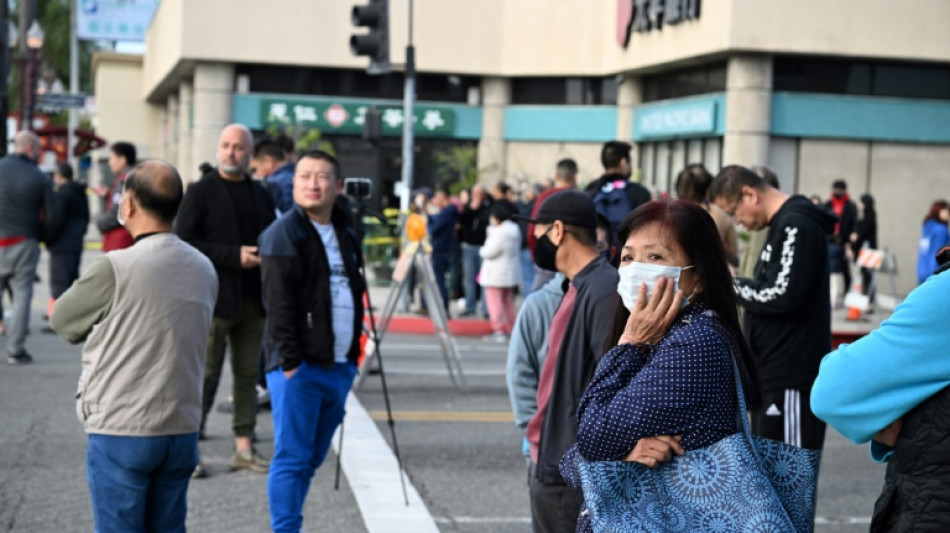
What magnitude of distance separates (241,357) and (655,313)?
614 cm

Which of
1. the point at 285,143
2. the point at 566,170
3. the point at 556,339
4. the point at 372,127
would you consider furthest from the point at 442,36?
the point at 556,339

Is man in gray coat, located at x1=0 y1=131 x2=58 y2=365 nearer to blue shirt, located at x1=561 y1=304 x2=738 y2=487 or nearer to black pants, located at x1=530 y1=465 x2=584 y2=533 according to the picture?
black pants, located at x1=530 y1=465 x2=584 y2=533

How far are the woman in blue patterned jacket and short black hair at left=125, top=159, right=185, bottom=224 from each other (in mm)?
2384

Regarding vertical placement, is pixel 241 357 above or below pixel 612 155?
below

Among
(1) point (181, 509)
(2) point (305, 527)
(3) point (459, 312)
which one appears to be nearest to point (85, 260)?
(3) point (459, 312)

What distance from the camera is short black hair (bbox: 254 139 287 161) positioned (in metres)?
11.1

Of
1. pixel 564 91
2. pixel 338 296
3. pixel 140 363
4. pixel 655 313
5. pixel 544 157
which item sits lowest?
pixel 140 363

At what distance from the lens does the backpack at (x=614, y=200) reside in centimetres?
1053

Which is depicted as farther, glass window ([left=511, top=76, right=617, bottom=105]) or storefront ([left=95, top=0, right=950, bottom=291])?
glass window ([left=511, top=76, right=617, bottom=105])

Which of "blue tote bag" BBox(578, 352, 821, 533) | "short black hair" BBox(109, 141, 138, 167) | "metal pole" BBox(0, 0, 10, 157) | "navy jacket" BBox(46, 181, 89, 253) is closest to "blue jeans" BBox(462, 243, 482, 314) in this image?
"navy jacket" BBox(46, 181, 89, 253)

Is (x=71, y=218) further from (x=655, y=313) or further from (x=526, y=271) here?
(x=655, y=313)

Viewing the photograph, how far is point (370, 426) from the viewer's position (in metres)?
10.5

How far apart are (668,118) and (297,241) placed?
85.9 ft

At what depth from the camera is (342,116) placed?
38188 mm
